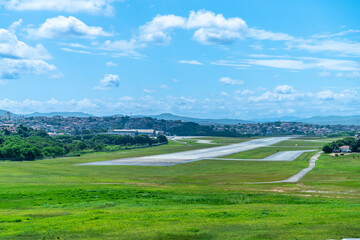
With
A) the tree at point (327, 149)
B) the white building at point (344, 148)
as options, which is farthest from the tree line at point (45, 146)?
the white building at point (344, 148)

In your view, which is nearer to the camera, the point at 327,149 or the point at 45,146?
the point at 327,149

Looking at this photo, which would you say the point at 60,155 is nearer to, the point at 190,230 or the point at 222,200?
the point at 222,200

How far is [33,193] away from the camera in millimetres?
38562

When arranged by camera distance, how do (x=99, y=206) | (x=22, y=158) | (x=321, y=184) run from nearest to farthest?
(x=99, y=206), (x=321, y=184), (x=22, y=158)

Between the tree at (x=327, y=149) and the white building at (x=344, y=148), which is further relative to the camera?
the white building at (x=344, y=148)

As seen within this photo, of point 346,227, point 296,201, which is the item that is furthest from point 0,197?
point 346,227

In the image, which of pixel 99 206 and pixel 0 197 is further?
pixel 0 197

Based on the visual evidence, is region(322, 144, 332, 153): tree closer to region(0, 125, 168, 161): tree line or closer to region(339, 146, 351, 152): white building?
region(339, 146, 351, 152): white building

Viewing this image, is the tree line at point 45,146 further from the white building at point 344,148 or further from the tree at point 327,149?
the white building at point 344,148

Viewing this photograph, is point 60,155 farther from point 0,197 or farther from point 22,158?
point 0,197

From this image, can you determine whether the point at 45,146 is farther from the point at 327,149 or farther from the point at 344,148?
the point at 344,148

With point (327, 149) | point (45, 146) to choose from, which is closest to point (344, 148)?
point (327, 149)

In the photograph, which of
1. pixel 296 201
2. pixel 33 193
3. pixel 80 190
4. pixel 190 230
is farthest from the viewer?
pixel 80 190

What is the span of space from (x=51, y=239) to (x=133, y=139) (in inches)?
6527
